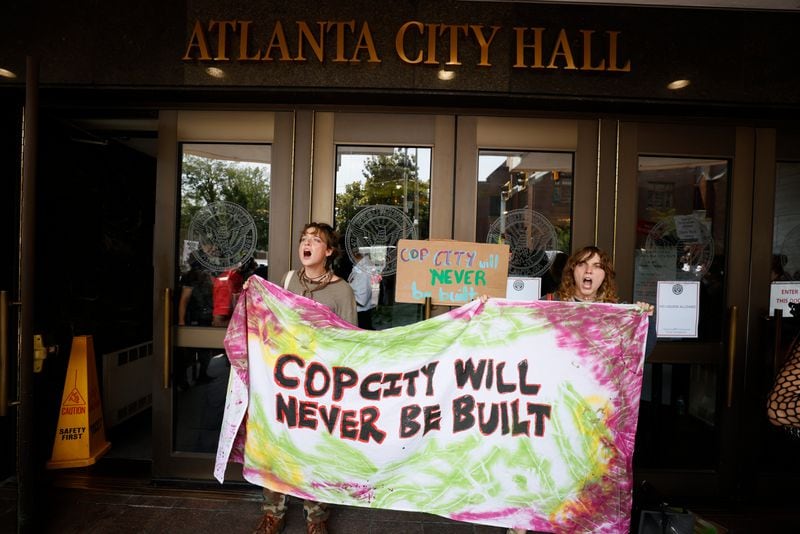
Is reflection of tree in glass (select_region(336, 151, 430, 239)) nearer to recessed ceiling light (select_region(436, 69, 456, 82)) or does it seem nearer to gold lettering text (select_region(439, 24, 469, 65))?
recessed ceiling light (select_region(436, 69, 456, 82))

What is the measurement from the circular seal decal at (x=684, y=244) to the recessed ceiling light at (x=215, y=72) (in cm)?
344

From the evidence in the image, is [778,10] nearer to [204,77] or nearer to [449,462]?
[449,462]

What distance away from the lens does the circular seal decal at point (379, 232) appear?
343cm

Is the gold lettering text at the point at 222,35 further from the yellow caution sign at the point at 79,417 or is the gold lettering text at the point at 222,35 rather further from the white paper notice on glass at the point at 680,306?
the white paper notice on glass at the point at 680,306

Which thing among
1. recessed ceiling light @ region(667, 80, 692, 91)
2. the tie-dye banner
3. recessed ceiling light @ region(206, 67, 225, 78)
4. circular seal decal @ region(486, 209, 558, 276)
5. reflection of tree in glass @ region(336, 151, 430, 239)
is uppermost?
recessed ceiling light @ region(667, 80, 692, 91)

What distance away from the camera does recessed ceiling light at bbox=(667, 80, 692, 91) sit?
3250 mm

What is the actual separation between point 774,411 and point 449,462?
166cm

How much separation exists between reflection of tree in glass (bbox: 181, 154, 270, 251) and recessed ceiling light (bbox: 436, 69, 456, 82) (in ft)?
4.91

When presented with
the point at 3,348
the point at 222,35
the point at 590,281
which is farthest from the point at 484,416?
the point at 222,35

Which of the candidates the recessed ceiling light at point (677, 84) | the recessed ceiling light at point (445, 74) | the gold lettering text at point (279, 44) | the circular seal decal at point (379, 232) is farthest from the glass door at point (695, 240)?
the gold lettering text at point (279, 44)

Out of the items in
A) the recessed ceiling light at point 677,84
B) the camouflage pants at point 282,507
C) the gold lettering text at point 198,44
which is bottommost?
the camouflage pants at point 282,507

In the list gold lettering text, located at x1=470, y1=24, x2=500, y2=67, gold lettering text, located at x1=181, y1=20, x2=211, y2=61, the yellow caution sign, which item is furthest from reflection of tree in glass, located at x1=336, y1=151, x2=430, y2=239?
the yellow caution sign

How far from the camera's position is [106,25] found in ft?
10.8

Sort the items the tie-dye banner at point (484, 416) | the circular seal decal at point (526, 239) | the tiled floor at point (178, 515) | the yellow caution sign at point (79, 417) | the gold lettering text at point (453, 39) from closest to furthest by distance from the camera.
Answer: the tie-dye banner at point (484, 416)
the tiled floor at point (178, 515)
the gold lettering text at point (453, 39)
the circular seal decal at point (526, 239)
the yellow caution sign at point (79, 417)
